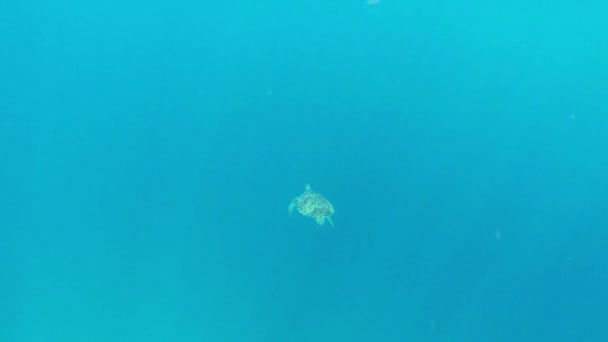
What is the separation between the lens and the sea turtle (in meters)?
2.98

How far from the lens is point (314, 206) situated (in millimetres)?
2986

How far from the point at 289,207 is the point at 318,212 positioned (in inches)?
8.5

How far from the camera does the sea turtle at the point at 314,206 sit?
2980 millimetres

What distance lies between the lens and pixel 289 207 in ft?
9.90

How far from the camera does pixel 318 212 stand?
2.99 meters
